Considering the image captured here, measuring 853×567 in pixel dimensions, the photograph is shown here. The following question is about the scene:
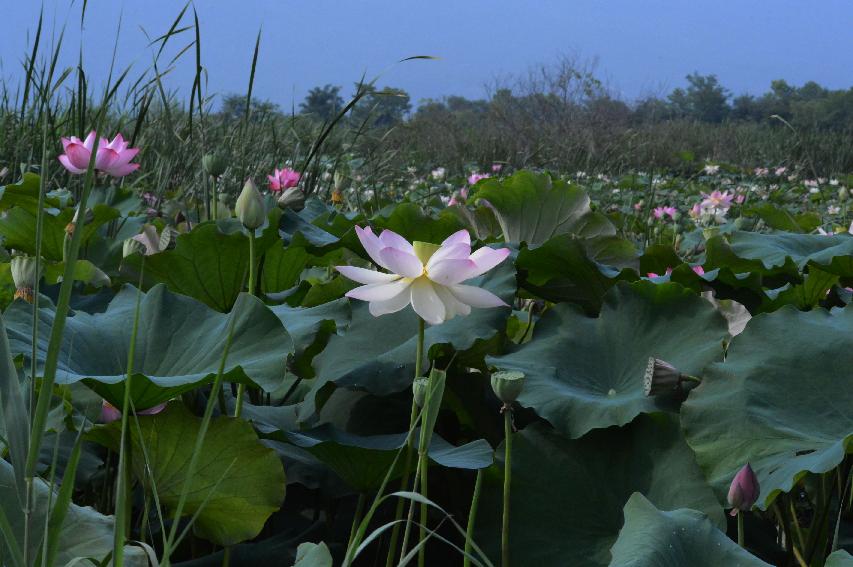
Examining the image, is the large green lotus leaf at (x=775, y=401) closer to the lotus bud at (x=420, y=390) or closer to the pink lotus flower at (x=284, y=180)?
the lotus bud at (x=420, y=390)

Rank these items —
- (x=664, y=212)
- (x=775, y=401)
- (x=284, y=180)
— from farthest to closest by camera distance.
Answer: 1. (x=664, y=212)
2. (x=284, y=180)
3. (x=775, y=401)

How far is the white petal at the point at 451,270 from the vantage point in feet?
2.74

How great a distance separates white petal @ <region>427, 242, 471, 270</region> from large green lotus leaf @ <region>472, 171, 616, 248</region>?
95 centimetres

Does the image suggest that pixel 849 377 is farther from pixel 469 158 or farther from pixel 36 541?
pixel 469 158

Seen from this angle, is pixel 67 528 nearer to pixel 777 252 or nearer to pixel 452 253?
pixel 452 253

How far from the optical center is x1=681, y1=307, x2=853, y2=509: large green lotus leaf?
0.91m

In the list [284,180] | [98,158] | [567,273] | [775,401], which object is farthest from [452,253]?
[284,180]

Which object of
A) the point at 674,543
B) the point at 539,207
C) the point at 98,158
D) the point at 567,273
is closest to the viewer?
the point at 674,543

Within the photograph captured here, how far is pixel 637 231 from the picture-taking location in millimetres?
3182

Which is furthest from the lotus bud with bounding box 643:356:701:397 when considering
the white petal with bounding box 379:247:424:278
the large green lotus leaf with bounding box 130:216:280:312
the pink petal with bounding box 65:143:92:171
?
the pink petal with bounding box 65:143:92:171

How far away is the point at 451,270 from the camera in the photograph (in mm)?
841

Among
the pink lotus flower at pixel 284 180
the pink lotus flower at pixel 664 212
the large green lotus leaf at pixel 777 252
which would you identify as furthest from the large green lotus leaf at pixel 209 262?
the pink lotus flower at pixel 664 212

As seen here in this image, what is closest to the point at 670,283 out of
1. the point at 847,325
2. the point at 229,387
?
the point at 847,325

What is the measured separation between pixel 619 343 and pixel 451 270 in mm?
397
